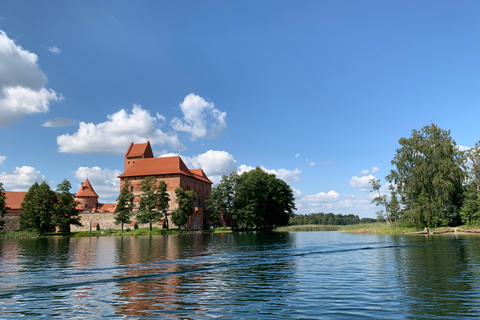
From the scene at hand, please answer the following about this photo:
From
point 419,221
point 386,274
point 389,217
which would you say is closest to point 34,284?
point 386,274

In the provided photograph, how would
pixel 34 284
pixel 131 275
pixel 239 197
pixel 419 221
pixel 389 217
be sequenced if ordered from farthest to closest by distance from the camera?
pixel 239 197, pixel 389 217, pixel 419 221, pixel 131 275, pixel 34 284

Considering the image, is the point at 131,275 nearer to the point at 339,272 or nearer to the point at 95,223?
the point at 339,272

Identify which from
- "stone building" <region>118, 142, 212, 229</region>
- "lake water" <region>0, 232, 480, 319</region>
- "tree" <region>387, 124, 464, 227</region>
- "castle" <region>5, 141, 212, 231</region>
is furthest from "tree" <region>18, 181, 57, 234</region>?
"tree" <region>387, 124, 464, 227</region>

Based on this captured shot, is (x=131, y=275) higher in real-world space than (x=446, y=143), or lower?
lower

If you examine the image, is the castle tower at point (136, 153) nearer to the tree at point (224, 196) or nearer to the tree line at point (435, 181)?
the tree at point (224, 196)

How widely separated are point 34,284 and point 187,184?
77733 millimetres

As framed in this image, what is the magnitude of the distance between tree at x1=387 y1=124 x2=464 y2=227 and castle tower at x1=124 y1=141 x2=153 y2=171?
245 feet

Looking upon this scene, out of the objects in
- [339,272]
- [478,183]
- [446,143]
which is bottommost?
[339,272]

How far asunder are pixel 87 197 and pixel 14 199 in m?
17.5

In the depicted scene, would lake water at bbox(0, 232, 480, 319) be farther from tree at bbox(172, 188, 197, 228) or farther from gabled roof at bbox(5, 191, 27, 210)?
gabled roof at bbox(5, 191, 27, 210)

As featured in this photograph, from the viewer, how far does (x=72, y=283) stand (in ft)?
46.4

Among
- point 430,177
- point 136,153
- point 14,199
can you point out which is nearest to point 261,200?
point 430,177

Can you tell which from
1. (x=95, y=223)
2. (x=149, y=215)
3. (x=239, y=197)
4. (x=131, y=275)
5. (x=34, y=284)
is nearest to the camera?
(x=34, y=284)

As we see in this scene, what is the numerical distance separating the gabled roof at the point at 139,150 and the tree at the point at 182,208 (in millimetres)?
36396
